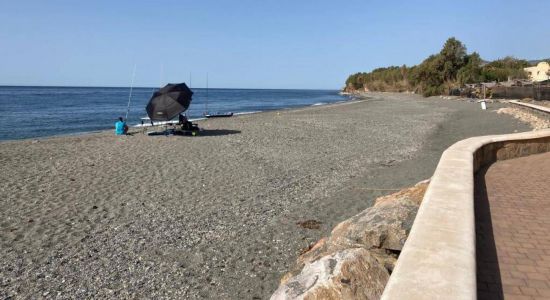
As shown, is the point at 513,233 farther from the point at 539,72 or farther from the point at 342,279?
the point at 539,72

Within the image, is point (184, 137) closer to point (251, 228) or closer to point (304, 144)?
point (304, 144)

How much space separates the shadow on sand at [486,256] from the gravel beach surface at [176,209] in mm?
2563

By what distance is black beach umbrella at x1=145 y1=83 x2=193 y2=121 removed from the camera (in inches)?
679

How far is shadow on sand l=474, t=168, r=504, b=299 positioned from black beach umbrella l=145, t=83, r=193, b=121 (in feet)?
46.1

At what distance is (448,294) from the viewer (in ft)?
7.34

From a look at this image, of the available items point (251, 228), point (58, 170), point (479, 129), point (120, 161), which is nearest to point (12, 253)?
point (251, 228)

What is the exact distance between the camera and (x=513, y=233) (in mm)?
3979

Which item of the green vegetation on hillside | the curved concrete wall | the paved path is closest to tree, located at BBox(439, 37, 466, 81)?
the green vegetation on hillside

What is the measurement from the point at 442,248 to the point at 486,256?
0.92 metres

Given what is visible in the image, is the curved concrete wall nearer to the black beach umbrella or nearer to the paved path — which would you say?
the paved path

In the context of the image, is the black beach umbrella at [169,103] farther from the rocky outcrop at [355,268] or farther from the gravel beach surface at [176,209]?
the rocky outcrop at [355,268]

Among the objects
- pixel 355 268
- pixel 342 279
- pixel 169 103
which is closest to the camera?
pixel 342 279

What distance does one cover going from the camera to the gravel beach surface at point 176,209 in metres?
5.36

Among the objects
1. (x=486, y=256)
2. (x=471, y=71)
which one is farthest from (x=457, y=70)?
(x=486, y=256)
